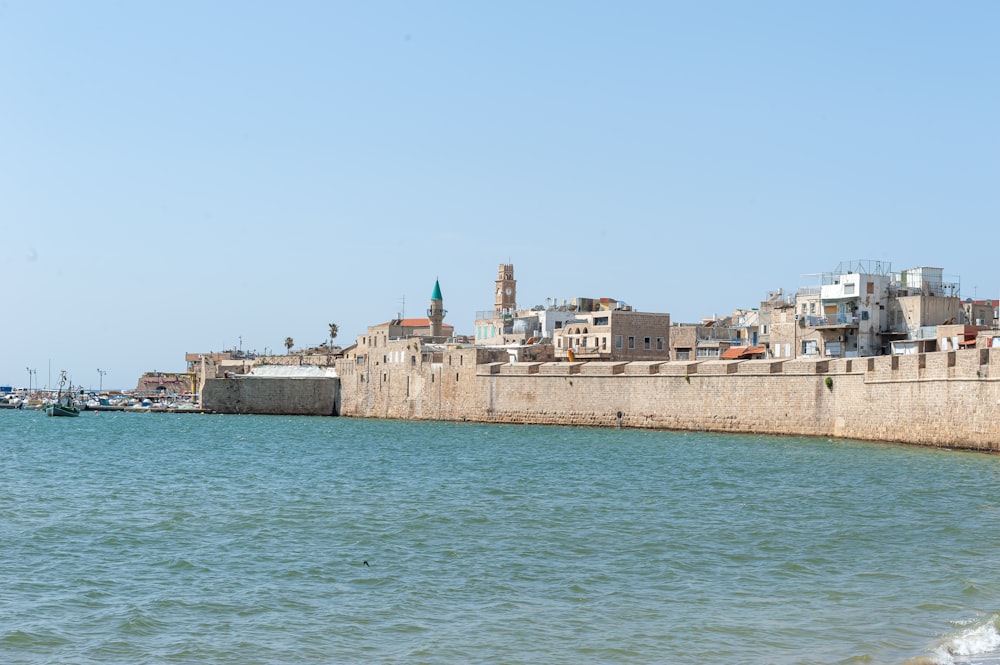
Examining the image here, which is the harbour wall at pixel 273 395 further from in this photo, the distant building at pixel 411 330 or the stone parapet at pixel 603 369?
the stone parapet at pixel 603 369

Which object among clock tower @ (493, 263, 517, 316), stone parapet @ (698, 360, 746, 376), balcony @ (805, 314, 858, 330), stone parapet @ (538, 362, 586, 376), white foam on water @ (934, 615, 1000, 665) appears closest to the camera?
white foam on water @ (934, 615, 1000, 665)

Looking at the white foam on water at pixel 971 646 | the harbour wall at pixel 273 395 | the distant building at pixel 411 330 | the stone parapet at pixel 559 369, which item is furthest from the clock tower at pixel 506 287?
the white foam on water at pixel 971 646

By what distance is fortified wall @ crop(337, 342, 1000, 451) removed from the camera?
2736 centimetres

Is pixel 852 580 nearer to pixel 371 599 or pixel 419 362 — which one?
pixel 371 599

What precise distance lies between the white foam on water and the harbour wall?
49.5m

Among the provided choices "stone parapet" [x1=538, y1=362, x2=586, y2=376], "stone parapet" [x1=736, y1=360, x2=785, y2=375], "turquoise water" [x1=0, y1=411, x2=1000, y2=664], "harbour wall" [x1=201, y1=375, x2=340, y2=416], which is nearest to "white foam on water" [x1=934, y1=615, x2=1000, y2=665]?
"turquoise water" [x1=0, y1=411, x2=1000, y2=664]

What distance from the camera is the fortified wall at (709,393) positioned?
2736cm

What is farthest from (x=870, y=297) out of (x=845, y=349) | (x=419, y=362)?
(x=419, y=362)

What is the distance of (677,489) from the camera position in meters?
21.4

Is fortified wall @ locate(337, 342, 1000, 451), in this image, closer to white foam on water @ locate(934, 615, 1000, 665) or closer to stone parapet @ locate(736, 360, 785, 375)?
stone parapet @ locate(736, 360, 785, 375)

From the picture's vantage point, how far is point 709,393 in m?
37.7

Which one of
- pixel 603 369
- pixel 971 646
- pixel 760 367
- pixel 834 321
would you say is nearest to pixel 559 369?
pixel 603 369

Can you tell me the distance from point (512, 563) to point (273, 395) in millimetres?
49247

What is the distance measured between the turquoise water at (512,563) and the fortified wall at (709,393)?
5.69 feet
